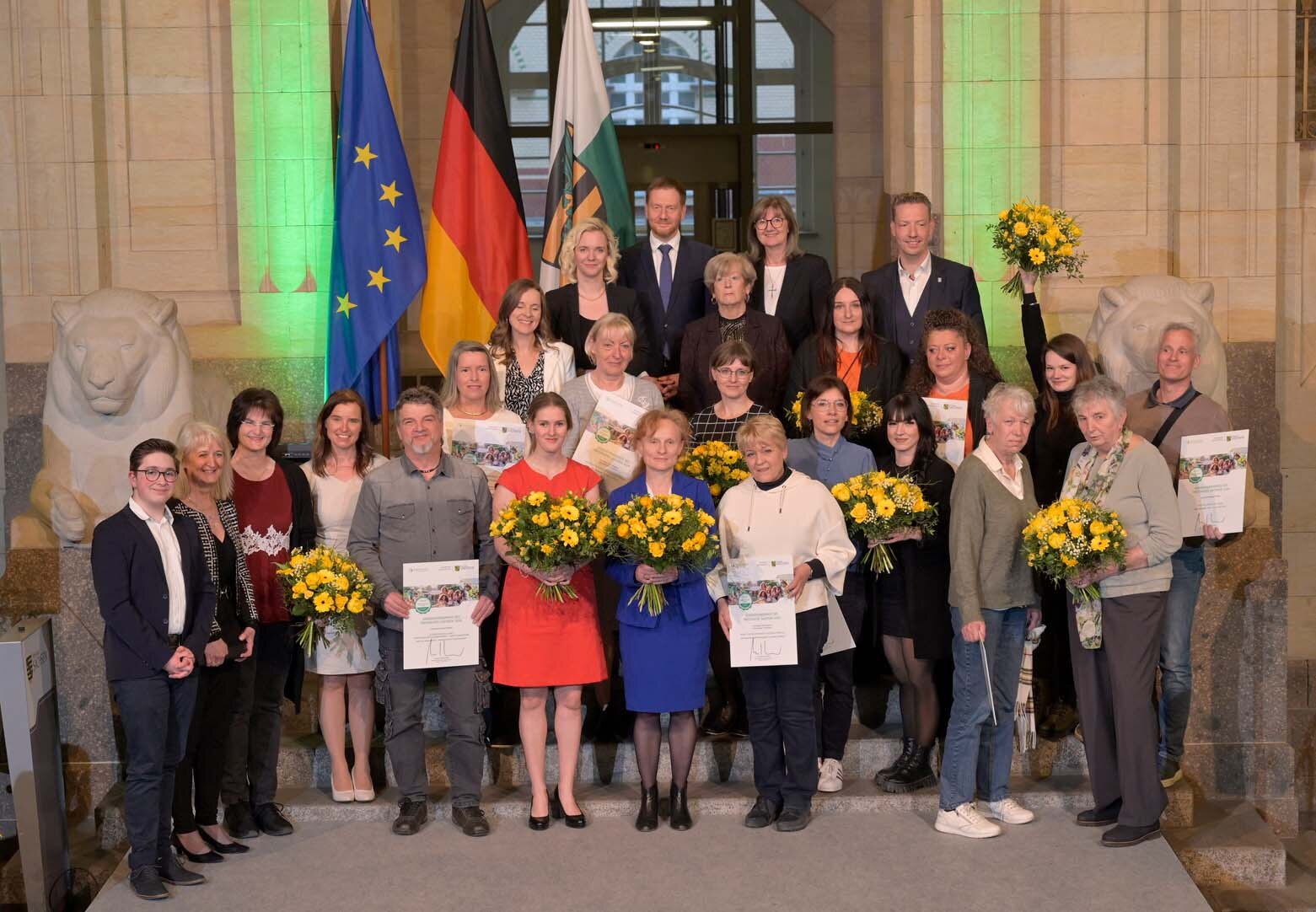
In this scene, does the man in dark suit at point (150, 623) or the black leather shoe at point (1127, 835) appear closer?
the man in dark suit at point (150, 623)

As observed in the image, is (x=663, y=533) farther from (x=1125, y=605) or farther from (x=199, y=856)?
(x=199, y=856)

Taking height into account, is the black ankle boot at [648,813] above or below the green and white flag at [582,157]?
below

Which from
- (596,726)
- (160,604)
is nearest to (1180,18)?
(596,726)

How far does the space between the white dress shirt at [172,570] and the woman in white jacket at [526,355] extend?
1568 millimetres

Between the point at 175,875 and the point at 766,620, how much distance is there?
7.17ft

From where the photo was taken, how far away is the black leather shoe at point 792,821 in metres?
5.34

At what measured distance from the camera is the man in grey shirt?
535 centimetres

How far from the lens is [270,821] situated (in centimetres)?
544

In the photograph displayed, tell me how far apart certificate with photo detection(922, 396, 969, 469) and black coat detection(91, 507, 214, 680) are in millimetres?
2852

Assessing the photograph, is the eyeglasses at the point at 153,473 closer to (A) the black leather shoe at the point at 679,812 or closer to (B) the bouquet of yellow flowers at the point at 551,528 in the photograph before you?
(B) the bouquet of yellow flowers at the point at 551,528

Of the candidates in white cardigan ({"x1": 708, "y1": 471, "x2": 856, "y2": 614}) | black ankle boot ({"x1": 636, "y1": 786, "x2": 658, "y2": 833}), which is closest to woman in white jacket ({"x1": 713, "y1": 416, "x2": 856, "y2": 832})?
white cardigan ({"x1": 708, "y1": 471, "x2": 856, "y2": 614})

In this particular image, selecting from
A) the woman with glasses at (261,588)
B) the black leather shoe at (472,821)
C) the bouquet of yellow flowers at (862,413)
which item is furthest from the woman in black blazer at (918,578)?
the woman with glasses at (261,588)

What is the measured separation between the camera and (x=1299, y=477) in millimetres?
8273

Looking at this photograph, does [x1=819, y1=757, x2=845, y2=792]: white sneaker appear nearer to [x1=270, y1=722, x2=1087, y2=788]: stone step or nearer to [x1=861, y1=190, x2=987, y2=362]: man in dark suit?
[x1=270, y1=722, x2=1087, y2=788]: stone step
